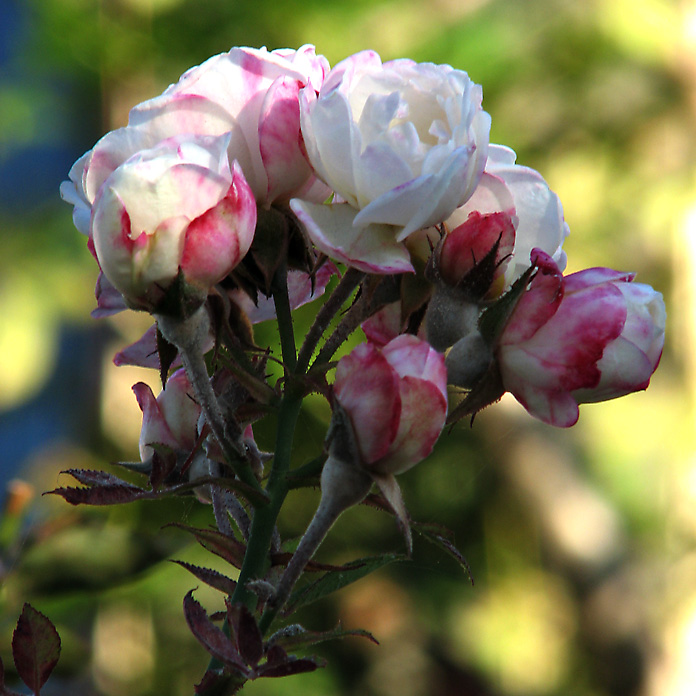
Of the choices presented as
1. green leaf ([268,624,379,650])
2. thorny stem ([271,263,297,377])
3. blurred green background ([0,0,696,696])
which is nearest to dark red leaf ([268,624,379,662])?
green leaf ([268,624,379,650])

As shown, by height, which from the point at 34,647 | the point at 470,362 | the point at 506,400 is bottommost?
the point at 506,400

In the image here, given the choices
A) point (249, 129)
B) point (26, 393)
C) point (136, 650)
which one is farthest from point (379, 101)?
point (26, 393)

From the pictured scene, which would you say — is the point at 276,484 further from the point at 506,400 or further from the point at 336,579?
the point at 506,400

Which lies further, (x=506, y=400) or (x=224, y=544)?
(x=506, y=400)

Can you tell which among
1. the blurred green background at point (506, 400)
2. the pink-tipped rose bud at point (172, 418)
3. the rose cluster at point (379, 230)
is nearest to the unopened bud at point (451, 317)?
the rose cluster at point (379, 230)

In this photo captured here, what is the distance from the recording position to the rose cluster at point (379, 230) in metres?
0.26

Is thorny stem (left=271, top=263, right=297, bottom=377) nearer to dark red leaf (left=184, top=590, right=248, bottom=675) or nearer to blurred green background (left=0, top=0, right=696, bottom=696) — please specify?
dark red leaf (left=184, top=590, right=248, bottom=675)

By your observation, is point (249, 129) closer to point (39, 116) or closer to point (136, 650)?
point (136, 650)

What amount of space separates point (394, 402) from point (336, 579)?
0.30ft

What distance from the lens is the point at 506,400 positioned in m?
1.94

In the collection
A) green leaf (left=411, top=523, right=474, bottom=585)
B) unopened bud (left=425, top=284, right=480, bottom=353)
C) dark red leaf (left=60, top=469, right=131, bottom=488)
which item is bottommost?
green leaf (left=411, top=523, right=474, bottom=585)

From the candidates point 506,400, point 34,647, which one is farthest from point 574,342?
point 506,400

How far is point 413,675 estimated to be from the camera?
2520 mm

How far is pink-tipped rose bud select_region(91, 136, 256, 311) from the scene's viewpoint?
26 cm
